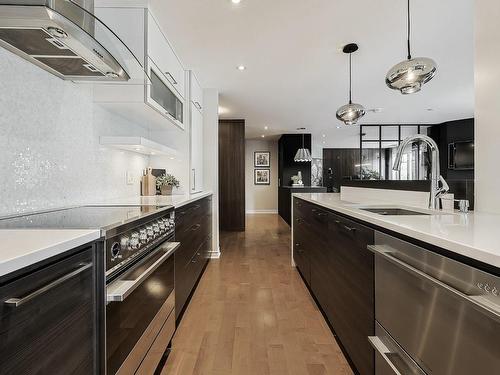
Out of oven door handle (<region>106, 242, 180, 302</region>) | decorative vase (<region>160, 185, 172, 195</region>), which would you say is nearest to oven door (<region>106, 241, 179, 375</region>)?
oven door handle (<region>106, 242, 180, 302</region>)

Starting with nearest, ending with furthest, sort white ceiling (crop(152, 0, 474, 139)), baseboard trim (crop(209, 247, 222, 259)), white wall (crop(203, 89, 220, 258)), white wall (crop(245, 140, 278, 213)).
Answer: white ceiling (crop(152, 0, 474, 139)) → baseboard trim (crop(209, 247, 222, 259)) → white wall (crop(203, 89, 220, 258)) → white wall (crop(245, 140, 278, 213))

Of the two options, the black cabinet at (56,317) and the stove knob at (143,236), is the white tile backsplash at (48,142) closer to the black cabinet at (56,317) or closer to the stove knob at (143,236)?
the stove knob at (143,236)

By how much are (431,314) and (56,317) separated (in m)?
1.04

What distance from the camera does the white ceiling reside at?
2248mm

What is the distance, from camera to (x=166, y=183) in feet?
9.72

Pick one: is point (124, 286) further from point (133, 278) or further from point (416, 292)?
point (416, 292)

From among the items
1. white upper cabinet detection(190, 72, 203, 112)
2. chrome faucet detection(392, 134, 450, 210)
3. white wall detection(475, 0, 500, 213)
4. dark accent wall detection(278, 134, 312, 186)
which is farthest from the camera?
dark accent wall detection(278, 134, 312, 186)

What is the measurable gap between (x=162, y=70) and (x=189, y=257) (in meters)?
1.61

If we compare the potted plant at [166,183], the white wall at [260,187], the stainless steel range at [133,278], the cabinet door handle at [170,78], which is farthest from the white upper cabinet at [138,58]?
the white wall at [260,187]

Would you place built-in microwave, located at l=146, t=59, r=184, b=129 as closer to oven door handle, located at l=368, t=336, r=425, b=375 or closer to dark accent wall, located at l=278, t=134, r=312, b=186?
oven door handle, located at l=368, t=336, r=425, b=375

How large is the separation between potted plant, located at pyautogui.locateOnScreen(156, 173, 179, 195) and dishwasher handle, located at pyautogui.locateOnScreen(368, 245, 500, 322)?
88.2 inches

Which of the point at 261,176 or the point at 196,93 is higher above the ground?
the point at 196,93

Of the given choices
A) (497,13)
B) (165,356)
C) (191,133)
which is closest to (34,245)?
(165,356)

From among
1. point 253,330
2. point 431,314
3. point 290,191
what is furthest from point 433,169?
point 290,191
